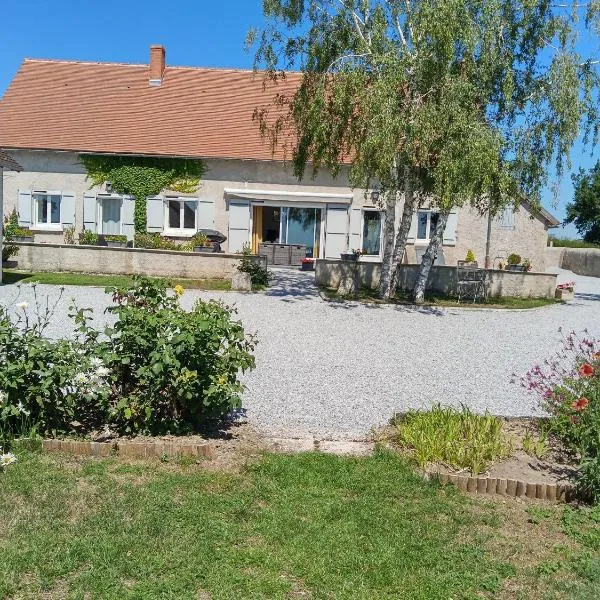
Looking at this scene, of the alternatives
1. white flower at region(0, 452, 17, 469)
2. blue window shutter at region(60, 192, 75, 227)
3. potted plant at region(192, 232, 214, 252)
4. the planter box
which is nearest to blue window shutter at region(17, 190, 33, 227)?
blue window shutter at region(60, 192, 75, 227)

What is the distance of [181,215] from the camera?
2331cm

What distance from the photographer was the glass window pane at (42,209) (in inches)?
923

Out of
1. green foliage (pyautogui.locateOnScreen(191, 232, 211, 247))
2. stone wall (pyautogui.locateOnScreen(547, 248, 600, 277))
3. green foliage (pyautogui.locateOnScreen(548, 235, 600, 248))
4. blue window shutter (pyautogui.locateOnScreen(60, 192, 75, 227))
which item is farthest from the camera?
green foliage (pyautogui.locateOnScreen(548, 235, 600, 248))

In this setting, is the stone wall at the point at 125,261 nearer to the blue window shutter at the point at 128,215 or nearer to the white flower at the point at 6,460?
the blue window shutter at the point at 128,215

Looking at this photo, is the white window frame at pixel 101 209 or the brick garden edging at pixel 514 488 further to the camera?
the white window frame at pixel 101 209

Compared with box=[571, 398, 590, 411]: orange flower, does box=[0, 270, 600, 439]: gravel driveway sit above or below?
below

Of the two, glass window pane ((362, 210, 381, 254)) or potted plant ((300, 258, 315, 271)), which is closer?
potted plant ((300, 258, 315, 271))

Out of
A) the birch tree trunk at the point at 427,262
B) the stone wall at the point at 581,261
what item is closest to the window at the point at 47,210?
the birch tree trunk at the point at 427,262

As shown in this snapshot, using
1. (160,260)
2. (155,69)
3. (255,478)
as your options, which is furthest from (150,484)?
(155,69)

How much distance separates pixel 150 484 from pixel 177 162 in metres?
20.0

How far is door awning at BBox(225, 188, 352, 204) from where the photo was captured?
2258 centimetres

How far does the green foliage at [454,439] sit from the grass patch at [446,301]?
10270 mm

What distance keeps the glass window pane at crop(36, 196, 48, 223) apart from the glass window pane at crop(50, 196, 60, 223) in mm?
210

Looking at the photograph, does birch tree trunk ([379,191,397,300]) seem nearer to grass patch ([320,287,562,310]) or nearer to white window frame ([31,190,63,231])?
grass patch ([320,287,562,310])
